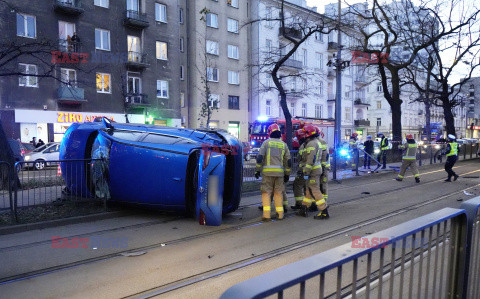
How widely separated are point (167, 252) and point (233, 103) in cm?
3354

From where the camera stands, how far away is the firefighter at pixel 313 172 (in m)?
7.75

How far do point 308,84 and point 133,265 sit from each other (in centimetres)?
4235

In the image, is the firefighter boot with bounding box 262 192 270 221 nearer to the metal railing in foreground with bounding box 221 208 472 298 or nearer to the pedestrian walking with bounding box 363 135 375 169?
the metal railing in foreground with bounding box 221 208 472 298

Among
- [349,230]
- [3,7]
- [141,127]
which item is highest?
[3,7]

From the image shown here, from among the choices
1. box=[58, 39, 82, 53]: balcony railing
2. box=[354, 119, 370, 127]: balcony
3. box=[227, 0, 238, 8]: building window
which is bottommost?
box=[354, 119, 370, 127]: balcony

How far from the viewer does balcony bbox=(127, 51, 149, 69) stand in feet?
96.5

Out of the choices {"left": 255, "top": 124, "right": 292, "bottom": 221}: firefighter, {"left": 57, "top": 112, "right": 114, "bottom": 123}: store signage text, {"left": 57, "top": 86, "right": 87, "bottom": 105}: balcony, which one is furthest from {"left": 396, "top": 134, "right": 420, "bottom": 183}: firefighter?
{"left": 57, "top": 112, "right": 114, "bottom": 123}: store signage text

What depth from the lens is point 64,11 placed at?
84.6 feet

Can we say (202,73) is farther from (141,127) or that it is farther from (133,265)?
(133,265)

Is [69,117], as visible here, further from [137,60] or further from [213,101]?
[213,101]

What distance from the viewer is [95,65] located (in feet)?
89.1

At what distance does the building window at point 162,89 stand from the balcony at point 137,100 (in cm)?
159

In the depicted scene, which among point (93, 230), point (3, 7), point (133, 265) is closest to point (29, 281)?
point (133, 265)

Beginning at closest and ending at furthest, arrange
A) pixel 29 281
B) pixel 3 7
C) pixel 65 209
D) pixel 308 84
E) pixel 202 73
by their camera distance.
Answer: pixel 29 281, pixel 65 209, pixel 3 7, pixel 202 73, pixel 308 84
